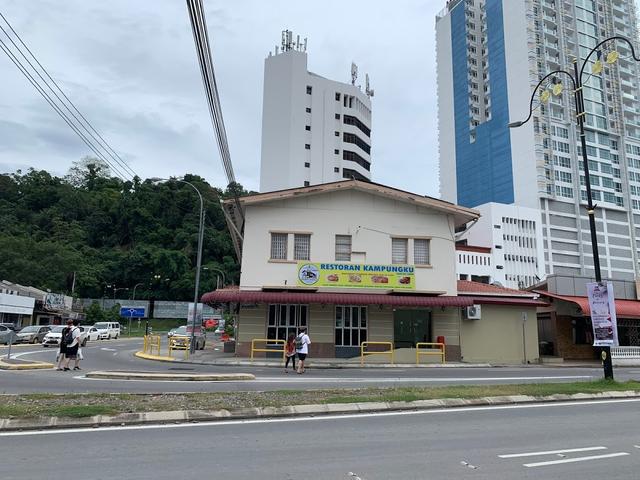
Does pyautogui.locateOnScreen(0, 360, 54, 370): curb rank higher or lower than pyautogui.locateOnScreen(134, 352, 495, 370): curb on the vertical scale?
lower

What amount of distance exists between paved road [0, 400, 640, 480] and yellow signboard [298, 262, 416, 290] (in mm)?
16361

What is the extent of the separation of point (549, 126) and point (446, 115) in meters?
25.0

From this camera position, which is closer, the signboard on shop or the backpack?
the signboard on shop

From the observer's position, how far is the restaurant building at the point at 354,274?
85.9 feet

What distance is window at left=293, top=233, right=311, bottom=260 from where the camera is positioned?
1072 inches

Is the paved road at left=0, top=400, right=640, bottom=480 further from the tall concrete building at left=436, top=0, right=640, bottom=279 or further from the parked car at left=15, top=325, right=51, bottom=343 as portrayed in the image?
the tall concrete building at left=436, top=0, right=640, bottom=279

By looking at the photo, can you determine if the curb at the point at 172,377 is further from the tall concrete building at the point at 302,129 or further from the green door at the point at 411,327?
the tall concrete building at the point at 302,129

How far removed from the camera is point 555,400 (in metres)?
12.1

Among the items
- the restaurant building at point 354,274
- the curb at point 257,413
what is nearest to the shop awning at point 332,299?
the restaurant building at point 354,274

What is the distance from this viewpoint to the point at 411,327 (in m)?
28.2

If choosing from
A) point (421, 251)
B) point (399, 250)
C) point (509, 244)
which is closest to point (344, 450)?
point (399, 250)

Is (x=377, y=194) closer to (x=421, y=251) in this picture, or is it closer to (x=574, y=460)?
(x=421, y=251)

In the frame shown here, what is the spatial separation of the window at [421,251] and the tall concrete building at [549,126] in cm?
7518

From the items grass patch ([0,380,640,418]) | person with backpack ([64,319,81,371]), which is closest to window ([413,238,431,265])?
grass patch ([0,380,640,418])
